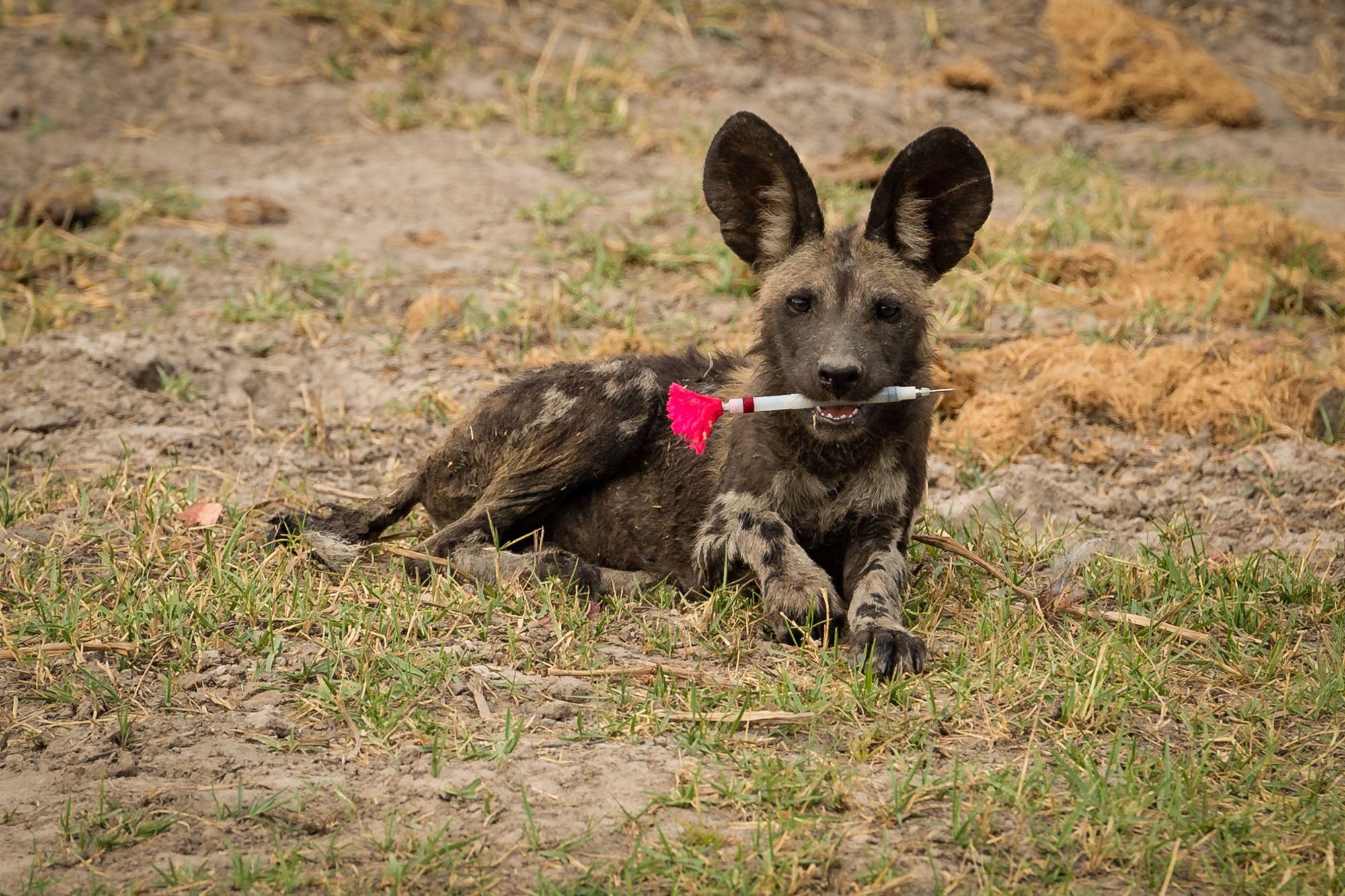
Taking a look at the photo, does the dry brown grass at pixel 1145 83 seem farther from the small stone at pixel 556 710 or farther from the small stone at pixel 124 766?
the small stone at pixel 124 766

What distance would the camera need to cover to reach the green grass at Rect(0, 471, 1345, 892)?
340 cm

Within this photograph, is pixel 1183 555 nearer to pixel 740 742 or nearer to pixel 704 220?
pixel 740 742

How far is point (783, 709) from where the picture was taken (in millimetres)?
4074

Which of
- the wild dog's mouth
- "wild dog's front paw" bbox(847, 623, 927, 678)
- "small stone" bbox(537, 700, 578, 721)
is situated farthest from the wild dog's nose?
"small stone" bbox(537, 700, 578, 721)

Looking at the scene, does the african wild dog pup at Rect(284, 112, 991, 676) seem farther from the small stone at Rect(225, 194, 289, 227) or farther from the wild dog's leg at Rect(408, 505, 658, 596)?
the small stone at Rect(225, 194, 289, 227)

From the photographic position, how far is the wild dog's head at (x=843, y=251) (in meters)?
4.73

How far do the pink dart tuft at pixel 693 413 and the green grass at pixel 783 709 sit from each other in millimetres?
535

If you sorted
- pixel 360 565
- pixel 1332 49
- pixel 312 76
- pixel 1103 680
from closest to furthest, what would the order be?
pixel 1103 680 → pixel 360 565 → pixel 312 76 → pixel 1332 49

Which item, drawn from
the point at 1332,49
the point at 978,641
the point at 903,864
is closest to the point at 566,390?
the point at 978,641

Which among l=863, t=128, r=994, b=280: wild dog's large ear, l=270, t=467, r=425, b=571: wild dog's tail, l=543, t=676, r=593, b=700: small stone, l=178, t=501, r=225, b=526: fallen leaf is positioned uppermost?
l=863, t=128, r=994, b=280: wild dog's large ear

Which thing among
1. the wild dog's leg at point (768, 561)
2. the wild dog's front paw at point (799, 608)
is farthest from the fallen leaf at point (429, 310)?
the wild dog's front paw at point (799, 608)

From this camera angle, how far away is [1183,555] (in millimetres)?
5426

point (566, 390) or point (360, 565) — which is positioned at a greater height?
point (566, 390)

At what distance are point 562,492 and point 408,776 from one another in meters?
1.84
